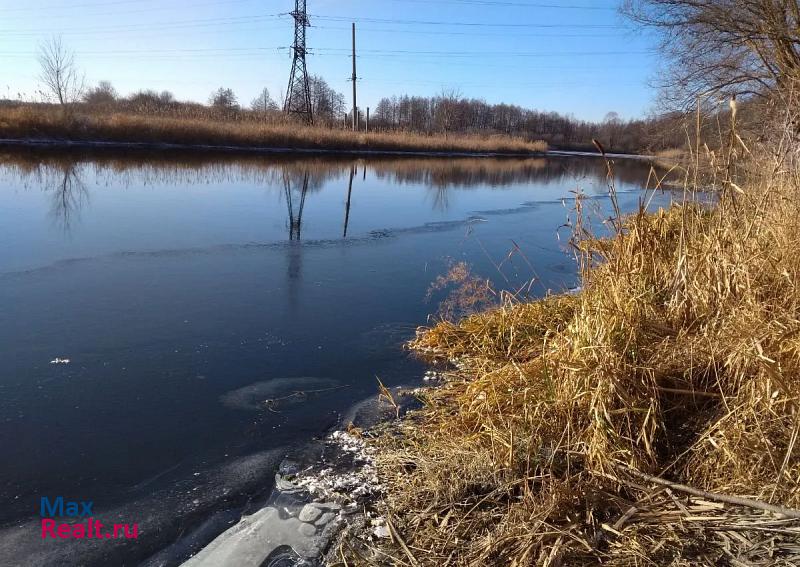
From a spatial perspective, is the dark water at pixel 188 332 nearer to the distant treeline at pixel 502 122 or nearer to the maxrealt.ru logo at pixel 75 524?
the maxrealt.ru logo at pixel 75 524

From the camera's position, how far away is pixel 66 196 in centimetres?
1000

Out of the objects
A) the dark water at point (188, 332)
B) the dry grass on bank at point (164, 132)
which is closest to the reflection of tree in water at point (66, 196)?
the dark water at point (188, 332)

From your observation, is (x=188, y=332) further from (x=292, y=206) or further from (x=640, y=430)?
(x=292, y=206)

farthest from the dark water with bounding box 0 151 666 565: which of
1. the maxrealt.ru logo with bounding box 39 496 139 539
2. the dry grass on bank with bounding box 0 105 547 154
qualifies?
the dry grass on bank with bounding box 0 105 547 154

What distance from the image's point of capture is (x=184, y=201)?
10.5 metres

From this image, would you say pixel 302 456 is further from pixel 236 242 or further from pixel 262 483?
pixel 236 242

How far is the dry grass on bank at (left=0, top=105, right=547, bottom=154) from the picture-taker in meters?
19.6

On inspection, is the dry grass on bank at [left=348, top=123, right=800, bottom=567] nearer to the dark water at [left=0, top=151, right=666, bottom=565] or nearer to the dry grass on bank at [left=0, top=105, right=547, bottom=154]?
the dark water at [left=0, top=151, right=666, bottom=565]

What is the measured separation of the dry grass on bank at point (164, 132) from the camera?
64.3ft

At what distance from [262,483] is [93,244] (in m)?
5.47

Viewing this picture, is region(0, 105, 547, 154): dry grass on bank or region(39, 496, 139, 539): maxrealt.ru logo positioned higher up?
region(0, 105, 547, 154): dry grass on bank

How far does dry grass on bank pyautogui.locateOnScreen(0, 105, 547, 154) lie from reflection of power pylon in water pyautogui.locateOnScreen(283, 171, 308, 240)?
29.5ft

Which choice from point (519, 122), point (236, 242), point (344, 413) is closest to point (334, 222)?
point (236, 242)

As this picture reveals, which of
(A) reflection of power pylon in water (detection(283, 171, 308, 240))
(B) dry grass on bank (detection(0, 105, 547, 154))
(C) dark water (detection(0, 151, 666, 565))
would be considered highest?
(B) dry grass on bank (detection(0, 105, 547, 154))
